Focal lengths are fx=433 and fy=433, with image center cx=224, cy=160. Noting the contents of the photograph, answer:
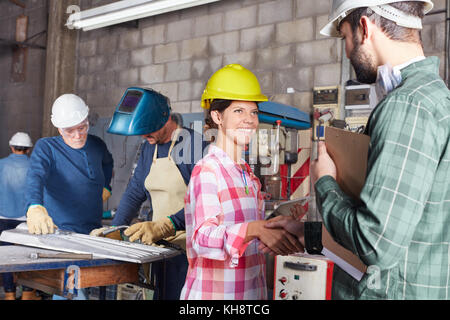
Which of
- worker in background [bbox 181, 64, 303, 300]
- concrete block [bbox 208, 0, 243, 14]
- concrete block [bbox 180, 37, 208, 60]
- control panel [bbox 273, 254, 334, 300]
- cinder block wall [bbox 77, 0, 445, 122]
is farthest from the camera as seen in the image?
concrete block [bbox 180, 37, 208, 60]

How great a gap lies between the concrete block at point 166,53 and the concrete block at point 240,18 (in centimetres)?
71

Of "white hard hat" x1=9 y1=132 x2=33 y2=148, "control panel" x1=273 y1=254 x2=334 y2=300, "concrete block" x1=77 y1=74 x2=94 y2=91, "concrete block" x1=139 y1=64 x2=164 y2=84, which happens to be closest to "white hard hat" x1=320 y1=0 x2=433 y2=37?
"control panel" x1=273 y1=254 x2=334 y2=300

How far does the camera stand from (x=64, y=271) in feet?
5.90

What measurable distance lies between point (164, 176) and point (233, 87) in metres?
1.00

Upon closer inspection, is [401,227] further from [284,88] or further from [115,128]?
[284,88]

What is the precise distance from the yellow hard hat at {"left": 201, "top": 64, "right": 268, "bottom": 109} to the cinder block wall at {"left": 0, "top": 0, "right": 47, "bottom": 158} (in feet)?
16.4

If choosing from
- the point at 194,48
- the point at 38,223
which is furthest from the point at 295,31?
the point at 38,223

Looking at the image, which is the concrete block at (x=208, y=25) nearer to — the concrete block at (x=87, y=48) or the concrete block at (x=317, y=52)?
the concrete block at (x=317, y=52)

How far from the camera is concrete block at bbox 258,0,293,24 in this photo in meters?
3.83

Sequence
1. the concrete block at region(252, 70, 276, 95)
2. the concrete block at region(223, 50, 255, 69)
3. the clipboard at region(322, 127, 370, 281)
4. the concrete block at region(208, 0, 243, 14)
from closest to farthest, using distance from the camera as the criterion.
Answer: the clipboard at region(322, 127, 370, 281), the concrete block at region(252, 70, 276, 95), the concrete block at region(223, 50, 255, 69), the concrete block at region(208, 0, 243, 14)

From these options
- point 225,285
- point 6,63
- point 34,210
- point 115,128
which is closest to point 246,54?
point 115,128

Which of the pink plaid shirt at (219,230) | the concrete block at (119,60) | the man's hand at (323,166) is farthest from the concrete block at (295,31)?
the man's hand at (323,166)

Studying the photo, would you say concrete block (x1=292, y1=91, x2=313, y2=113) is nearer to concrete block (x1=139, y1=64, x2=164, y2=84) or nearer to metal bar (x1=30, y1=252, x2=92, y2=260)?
concrete block (x1=139, y1=64, x2=164, y2=84)
